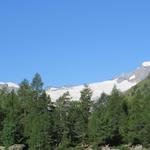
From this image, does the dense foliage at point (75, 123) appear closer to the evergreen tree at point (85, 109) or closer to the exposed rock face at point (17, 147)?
the evergreen tree at point (85, 109)

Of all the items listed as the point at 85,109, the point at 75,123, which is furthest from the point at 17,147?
the point at 85,109

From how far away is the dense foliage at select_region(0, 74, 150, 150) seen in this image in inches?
5891

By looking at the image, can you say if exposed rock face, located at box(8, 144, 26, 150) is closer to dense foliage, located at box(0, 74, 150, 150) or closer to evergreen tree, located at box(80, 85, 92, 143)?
dense foliage, located at box(0, 74, 150, 150)

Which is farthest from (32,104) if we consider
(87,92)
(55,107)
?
(87,92)

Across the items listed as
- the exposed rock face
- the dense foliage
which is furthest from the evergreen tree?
the exposed rock face

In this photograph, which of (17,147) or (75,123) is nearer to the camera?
(17,147)

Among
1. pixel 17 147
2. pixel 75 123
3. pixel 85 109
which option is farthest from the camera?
pixel 85 109

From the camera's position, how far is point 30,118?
160 meters

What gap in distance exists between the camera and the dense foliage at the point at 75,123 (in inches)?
5891

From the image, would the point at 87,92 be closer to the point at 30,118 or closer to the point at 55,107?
the point at 55,107

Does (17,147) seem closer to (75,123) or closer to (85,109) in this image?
(75,123)

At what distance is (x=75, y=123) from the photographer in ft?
522

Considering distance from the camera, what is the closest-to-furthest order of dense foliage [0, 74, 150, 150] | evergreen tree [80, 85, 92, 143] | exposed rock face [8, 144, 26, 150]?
dense foliage [0, 74, 150, 150] < exposed rock face [8, 144, 26, 150] < evergreen tree [80, 85, 92, 143]

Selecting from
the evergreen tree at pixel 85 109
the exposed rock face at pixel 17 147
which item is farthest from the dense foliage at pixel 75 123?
the exposed rock face at pixel 17 147
